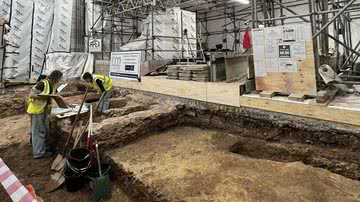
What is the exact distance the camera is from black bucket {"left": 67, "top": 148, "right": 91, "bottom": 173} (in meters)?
3.45

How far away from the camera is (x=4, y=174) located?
2.51 m

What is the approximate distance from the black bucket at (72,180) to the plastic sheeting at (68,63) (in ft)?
24.0

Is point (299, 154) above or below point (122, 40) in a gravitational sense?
below

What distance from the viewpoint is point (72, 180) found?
353cm

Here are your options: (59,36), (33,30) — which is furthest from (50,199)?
(33,30)

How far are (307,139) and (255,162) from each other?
1108 mm

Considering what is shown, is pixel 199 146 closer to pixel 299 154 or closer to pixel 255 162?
pixel 255 162

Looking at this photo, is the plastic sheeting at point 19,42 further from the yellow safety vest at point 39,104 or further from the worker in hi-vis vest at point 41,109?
the yellow safety vest at point 39,104

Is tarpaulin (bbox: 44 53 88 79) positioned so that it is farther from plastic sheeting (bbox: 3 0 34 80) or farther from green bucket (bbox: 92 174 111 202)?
green bucket (bbox: 92 174 111 202)

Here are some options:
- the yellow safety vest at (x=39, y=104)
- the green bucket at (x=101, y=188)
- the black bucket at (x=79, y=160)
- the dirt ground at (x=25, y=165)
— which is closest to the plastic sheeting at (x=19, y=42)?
the dirt ground at (x=25, y=165)

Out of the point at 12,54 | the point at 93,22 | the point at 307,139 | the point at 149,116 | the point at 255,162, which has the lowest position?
the point at 255,162

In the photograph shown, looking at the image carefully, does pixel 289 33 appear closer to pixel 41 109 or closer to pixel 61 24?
pixel 41 109

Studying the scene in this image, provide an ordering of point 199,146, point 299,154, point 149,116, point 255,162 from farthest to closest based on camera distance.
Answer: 1. point 149,116
2. point 199,146
3. point 299,154
4. point 255,162

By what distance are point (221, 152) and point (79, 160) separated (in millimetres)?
2262
